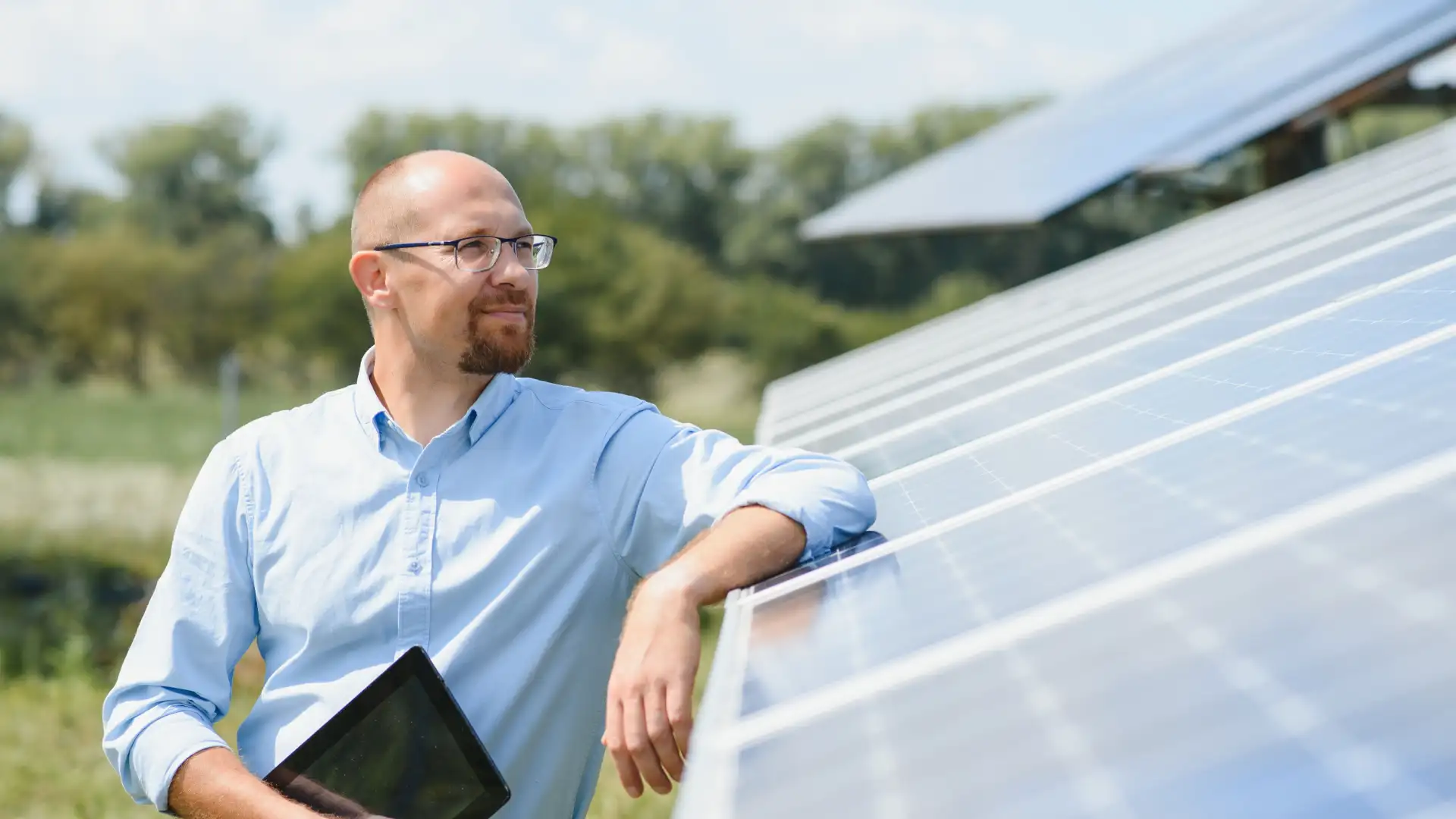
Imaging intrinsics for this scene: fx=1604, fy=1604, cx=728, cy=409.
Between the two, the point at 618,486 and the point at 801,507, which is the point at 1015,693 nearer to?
the point at 801,507

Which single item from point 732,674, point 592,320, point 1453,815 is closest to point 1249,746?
point 1453,815

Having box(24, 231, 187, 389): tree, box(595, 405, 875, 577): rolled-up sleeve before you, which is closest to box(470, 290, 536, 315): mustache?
box(595, 405, 875, 577): rolled-up sleeve

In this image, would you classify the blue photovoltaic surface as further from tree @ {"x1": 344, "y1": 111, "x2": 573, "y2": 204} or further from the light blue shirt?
tree @ {"x1": 344, "y1": 111, "x2": 573, "y2": 204}

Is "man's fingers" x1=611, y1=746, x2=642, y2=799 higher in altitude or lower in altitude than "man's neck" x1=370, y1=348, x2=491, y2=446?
lower

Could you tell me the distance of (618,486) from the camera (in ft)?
10.5

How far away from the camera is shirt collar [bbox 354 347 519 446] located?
3.30 meters

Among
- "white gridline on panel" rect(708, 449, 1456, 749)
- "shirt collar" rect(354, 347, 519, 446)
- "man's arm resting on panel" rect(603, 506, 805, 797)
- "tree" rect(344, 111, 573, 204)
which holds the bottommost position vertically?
"man's arm resting on panel" rect(603, 506, 805, 797)

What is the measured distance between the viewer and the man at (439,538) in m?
3.16

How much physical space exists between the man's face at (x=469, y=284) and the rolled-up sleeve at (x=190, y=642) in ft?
1.71

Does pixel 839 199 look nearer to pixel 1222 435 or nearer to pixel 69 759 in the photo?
pixel 69 759

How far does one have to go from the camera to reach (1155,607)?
178cm

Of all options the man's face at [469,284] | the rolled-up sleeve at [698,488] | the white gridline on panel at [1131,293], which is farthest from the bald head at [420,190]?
the white gridline on panel at [1131,293]

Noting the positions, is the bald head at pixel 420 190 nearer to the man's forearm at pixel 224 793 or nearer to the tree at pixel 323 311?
the man's forearm at pixel 224 793

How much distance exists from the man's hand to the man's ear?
1094mm
